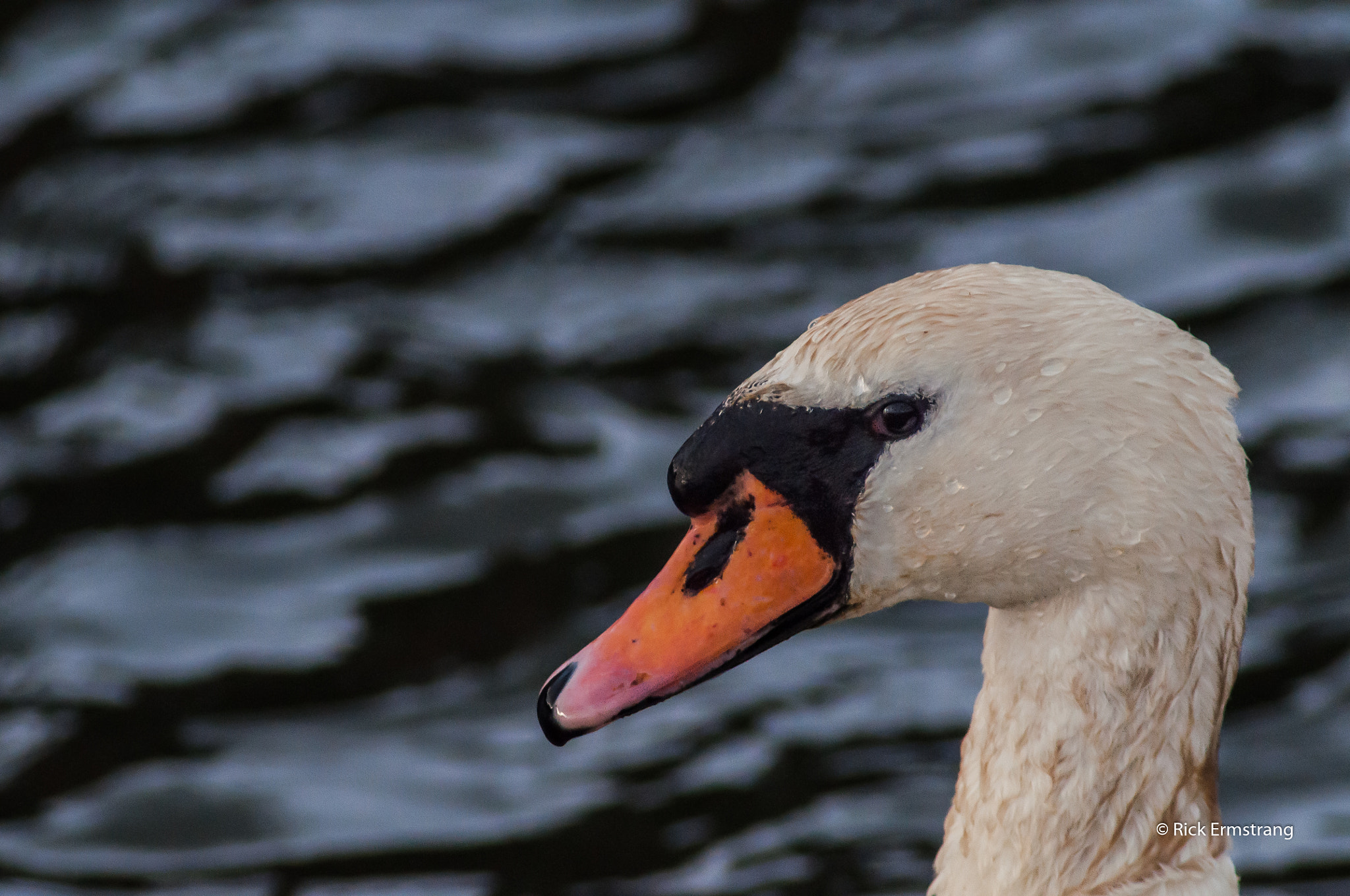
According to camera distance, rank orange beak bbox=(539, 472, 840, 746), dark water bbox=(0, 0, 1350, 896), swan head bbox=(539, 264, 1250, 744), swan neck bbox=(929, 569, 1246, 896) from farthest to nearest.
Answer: dark water bbox=(0, 0, 1350, 896) < orange beak bbox=(539, 472, 840, 746) < swan neck bbox=(929, 569, 1246, 896) < swan head bbox=(539, 264, 1250, 744)

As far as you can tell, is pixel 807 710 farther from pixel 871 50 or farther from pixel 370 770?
pixel 871 50

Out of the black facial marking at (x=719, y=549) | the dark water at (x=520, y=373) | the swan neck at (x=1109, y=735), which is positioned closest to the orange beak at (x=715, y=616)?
the black facial marking at (x=719, y=549)

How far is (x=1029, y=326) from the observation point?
3.05 meters

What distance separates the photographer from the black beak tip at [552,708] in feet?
10.7

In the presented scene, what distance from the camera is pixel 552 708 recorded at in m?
3.27

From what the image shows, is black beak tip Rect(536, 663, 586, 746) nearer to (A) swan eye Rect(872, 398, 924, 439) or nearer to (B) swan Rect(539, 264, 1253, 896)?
(B) swan Rect(539, 264, 1253, 896)

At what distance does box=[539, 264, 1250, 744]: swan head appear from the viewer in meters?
3.00

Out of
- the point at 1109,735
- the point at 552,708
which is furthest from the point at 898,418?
the point at 552,708

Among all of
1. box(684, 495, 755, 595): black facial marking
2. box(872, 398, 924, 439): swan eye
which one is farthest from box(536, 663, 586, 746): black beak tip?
box(872, 398, 924, 439): swan eye

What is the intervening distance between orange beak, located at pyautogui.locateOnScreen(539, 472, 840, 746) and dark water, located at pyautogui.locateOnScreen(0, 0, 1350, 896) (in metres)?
2.10

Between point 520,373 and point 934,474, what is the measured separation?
440cm

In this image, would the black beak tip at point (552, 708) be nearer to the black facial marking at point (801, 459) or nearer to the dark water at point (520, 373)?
the black facial marking at point (801, 459)

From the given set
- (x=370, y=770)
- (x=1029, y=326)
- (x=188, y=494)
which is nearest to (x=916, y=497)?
(x=1029, y=326)

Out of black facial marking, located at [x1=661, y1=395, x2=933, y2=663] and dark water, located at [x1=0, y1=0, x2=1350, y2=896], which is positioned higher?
dark water, located at [x1=0, y1=0, x2=1350, y2=896]
